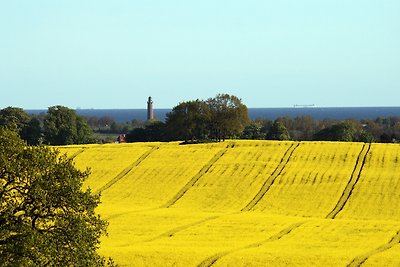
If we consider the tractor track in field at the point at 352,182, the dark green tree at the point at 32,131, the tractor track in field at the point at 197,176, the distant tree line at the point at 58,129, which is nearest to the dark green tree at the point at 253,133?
the distant tree line at the point at 58,129

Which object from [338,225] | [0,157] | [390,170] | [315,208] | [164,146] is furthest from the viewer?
[164,146]

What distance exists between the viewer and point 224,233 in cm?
5450

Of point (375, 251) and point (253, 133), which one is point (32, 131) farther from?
point (375, 251)

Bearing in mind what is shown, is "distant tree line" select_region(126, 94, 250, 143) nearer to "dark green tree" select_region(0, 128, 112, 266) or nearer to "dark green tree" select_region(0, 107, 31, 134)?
"dark green tree" select_region(0, 107, 31, 134)

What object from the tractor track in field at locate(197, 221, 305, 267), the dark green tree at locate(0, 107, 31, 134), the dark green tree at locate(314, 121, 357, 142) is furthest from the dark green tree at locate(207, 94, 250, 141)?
the tractor track in field at locate(197, 221, 305, 267)

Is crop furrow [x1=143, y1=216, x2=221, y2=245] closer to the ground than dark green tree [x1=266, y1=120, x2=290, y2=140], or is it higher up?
closer to the ground

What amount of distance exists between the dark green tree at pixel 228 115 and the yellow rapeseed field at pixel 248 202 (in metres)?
11.7

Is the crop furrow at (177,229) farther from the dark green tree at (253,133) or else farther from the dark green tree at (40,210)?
the dark green tree at (253,133)

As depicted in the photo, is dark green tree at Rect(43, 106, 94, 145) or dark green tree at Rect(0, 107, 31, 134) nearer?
dark green tree at Rect(43, 106, 94, 145)

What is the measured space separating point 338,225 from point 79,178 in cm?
2997

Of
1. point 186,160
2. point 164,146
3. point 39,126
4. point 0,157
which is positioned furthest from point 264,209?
point 39,126

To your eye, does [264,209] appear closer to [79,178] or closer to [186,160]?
[186,160]

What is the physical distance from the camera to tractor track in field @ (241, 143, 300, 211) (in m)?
72.0

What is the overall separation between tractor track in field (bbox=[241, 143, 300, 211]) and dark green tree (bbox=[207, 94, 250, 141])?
16.1m
